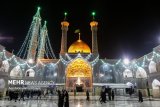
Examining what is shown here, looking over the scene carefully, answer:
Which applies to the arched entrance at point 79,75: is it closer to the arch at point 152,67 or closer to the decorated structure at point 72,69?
the decorated structure at point 72,69

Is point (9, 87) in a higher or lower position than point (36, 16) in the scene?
lower

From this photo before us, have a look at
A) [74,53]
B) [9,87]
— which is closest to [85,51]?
[74,53]

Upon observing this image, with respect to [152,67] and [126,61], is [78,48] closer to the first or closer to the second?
[126,61]

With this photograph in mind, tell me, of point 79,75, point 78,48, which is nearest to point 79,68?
point 79,75

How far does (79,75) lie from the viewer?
3077cm

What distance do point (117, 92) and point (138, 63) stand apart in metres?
5.56

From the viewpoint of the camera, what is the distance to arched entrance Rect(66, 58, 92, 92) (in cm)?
2989

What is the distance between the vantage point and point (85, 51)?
3369cm

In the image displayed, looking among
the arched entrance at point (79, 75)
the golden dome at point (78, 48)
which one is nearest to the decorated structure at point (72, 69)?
the arched entrance at point (79, 75)

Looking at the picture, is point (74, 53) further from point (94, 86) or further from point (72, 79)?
point (94, 86)

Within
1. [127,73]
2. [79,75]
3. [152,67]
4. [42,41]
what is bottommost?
[79,75]

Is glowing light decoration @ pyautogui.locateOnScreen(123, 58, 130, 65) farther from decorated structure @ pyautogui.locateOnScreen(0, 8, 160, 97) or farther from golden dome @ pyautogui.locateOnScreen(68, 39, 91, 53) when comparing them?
golden dome @ pyautogui.locateOnScreen(68, 39, 91, 53)

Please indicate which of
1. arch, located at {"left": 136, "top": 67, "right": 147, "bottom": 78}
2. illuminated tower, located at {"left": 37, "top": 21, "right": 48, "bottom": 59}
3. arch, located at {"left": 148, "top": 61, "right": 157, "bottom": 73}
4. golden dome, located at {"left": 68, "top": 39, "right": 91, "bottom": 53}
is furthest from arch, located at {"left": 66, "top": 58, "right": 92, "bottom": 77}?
arch, located at {"left": 148, "top": 61, "right": 157, "bottom": 73}

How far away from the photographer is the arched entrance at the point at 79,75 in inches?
1177
